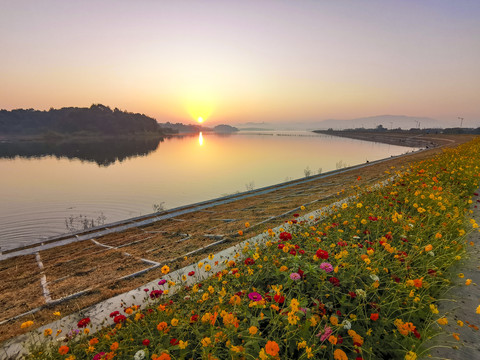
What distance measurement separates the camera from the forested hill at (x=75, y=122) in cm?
11488

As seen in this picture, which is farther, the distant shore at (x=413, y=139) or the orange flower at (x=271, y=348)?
the distant shore at (x=413, y=139)

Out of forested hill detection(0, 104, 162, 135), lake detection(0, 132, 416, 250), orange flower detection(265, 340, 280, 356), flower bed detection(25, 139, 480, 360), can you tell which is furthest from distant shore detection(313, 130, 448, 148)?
forested hill detection(0, 104, 162, 135)

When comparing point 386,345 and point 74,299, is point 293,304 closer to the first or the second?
point 386,345

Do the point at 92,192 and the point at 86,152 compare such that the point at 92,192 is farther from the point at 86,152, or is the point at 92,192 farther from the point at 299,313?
the point at 86,152

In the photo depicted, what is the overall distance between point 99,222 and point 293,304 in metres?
13.8

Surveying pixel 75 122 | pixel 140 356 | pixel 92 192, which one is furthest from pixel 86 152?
pixel 75 122

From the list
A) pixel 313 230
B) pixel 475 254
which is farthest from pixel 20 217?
pixel 475 254

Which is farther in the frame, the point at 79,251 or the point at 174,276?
the point at 79,251

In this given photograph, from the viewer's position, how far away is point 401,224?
3.71 meters

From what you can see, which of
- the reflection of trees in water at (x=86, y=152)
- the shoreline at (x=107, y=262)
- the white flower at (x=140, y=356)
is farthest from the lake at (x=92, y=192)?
the white flower at (x=140, y=356)

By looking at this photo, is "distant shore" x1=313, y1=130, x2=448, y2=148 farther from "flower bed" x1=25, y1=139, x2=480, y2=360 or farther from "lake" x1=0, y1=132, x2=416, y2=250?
"flower bed" x1=25, y1=139, x2=480, y2=360

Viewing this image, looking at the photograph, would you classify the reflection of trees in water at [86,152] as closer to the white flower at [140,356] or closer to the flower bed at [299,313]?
the flower bed at [299,313]

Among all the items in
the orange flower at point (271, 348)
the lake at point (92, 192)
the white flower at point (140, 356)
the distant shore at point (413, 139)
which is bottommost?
the lake at point (92, 192)

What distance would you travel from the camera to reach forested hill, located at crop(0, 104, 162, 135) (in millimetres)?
114875
